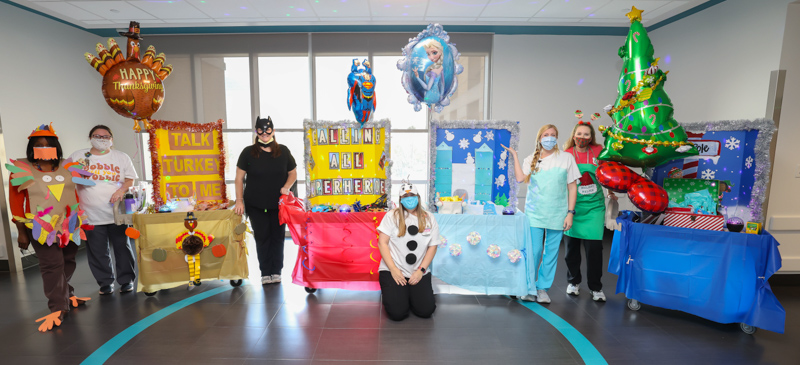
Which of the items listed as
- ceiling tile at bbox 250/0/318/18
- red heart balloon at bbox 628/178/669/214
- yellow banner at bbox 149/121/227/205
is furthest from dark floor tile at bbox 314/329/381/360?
ceiling tile at bbox 250/0/318/18

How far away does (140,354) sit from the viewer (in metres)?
2.49

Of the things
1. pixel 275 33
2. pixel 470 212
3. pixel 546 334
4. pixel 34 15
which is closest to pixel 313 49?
pixel 275 33

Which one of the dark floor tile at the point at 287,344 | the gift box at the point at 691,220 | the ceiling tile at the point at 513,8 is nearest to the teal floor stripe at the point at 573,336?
the gift box at the point at 691,220

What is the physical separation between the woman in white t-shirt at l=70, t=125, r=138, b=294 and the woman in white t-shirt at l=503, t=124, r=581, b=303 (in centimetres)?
348

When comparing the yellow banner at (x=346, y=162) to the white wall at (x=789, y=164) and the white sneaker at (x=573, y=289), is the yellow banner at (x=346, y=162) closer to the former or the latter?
the white sneaker at (x=573, y=289)

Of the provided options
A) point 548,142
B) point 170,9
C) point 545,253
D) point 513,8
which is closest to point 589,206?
point 545,253

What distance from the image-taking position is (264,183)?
11.3 ft

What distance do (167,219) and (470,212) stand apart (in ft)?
8.82

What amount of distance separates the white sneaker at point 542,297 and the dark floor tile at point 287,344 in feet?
6.16

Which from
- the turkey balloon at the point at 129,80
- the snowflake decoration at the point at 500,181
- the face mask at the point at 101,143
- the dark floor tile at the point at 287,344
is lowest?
the dark floor tile at the point at 287,344

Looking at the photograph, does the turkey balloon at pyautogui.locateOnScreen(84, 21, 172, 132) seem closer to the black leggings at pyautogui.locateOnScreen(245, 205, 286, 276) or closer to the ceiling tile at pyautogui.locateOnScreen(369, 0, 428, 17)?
the black leggings at pyautogui.locateOnScreen(245, 205, 286, 276)

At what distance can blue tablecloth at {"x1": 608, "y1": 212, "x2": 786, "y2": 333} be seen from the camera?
263 centimetres

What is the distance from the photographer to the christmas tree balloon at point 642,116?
107 inches

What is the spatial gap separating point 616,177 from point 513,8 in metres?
2.60
